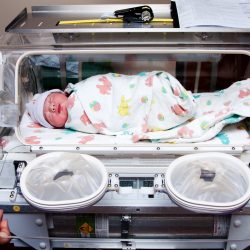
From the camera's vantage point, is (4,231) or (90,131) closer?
(4,231)

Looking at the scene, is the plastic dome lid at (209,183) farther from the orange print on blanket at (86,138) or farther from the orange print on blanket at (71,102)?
the orange print on blanket at (71,102)

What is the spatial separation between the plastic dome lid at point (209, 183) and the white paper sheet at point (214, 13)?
50 centimetres

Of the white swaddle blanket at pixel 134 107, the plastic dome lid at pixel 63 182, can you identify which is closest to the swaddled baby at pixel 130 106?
the white swaddle blanket at pixel 134 107

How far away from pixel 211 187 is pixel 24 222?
507 millimetres

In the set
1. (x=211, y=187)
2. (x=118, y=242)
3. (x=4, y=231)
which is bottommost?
(x=118, y=242)

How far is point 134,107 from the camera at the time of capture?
1.17 m

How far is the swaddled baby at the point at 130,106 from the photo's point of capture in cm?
116

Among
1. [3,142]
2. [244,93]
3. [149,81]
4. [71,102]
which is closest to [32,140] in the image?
[3,142]

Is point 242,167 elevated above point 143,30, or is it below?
below

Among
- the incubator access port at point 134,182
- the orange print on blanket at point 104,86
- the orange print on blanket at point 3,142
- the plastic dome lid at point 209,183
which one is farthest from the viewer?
the orange print on blanket at point 104,86

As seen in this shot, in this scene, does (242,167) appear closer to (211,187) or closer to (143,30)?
(211,187)

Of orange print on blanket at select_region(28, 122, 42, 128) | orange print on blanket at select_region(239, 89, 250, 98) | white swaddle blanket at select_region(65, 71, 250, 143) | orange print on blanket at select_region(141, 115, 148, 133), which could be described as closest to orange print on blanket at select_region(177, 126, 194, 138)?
white swaddle blanket at select_region(65, 71, 250, 143)

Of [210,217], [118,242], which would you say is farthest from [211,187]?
[118,242]

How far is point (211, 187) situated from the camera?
799 millimetres
